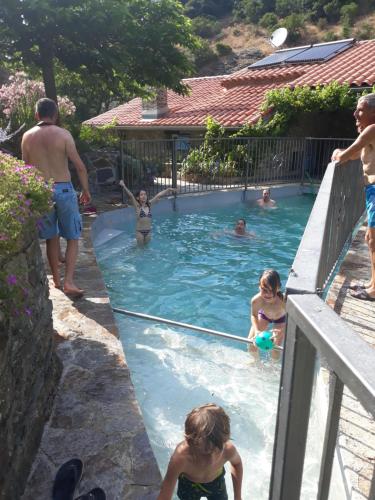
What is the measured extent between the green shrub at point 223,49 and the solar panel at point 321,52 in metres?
31.2

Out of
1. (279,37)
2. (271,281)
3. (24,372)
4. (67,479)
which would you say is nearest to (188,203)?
(271,281)

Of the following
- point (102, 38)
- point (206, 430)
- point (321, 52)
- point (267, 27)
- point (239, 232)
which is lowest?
point (239, 232)

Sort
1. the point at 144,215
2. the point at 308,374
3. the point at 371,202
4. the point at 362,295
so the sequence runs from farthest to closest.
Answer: the point at 144,215, the point at 362,295, the point at 371,202, the point at 308,374

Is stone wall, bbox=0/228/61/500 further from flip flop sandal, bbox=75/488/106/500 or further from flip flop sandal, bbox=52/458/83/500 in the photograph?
flip flop sandal, bbox=75/488/106/500

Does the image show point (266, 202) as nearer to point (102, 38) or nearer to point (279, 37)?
point (102, 38)

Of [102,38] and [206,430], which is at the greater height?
[102,38]

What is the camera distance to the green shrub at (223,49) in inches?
1997

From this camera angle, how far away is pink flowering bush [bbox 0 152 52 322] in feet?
7.09

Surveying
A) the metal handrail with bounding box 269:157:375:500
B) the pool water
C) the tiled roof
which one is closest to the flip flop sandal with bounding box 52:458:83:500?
the pool water

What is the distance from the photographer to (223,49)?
50.8 metres

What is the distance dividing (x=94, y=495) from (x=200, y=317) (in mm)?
3918

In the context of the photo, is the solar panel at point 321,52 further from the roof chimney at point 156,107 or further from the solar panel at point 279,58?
the roof chimney at point 156,107

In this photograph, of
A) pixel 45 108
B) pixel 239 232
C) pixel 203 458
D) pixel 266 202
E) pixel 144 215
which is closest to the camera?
pixel 203 458

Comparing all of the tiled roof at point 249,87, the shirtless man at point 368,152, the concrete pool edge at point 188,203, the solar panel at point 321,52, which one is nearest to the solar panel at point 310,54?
the solar panel at point 321,52
